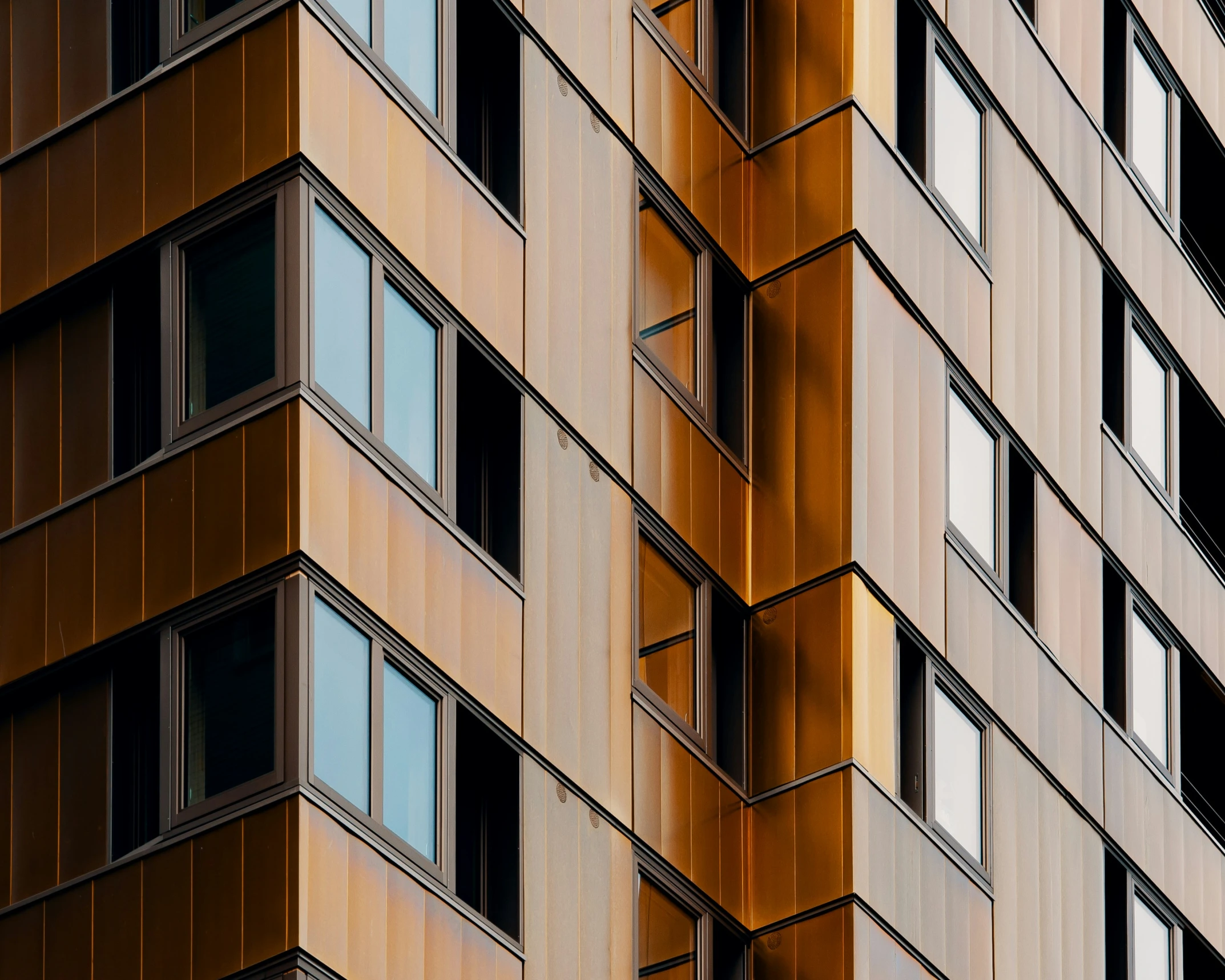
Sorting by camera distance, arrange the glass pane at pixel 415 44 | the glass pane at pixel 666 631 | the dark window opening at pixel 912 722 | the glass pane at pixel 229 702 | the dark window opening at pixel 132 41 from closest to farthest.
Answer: the glass pane at pixel 229 702, the glass pane at pixel 415 44, the dark window opening at pixel 132 41, the glass pane at pixel 666 631, the dark window opening at pixel 912 722

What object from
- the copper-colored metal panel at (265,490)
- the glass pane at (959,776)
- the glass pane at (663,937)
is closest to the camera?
the copper-colored metal panel at (265,490)

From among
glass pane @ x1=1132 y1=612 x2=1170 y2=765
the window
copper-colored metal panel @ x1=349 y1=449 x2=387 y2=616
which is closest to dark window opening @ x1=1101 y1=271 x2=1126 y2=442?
glass pane @ x1=1132 y1=612 x2=1170 y2=765

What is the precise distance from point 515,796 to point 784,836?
391 centimetres

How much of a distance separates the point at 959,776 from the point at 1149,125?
11638 mm

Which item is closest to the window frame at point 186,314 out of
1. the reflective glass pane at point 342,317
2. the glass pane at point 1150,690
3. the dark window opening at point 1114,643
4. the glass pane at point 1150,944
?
the reflective glass pane at point 342,317

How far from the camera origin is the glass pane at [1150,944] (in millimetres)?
29703

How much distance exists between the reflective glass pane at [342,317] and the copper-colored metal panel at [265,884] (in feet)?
11.1

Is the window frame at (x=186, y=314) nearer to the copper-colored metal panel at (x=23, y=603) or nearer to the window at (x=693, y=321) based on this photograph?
the copper-colored metal panel at (x=23, y=603)

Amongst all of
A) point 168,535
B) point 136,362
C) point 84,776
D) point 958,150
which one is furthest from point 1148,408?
point 84,776

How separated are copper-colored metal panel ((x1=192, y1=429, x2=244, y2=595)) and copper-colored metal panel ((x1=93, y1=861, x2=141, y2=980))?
2.14 metres

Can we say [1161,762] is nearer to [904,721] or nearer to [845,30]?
[904,721]

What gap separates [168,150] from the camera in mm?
20500

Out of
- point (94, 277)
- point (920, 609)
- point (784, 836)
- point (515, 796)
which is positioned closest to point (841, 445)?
point (920, 609)

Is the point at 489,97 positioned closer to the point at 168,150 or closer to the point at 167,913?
the point at 168,150
